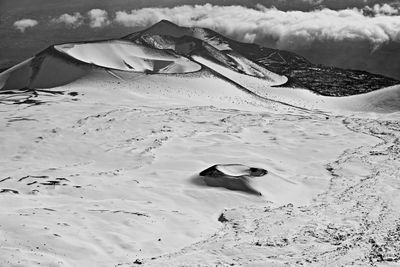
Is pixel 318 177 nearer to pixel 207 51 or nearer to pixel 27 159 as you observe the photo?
pixel 27 159

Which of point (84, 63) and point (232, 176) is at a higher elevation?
point (84, 63)

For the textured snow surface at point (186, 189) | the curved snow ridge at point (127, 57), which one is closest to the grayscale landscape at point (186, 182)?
the textured snow surface at point (186, 189)

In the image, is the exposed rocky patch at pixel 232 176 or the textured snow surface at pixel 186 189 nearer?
the textured snow surface at pixel 186 189

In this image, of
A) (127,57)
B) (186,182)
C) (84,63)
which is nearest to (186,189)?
(186,182)

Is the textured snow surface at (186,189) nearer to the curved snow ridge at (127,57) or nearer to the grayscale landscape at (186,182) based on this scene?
the grayscale landscape at (186,182)

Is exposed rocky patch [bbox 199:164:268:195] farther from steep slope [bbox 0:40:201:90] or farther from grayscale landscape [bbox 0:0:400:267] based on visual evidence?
steep slope [bbox 0:40:201:90]

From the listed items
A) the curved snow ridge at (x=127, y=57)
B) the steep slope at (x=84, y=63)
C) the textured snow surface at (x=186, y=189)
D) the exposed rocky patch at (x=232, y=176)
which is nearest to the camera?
the textured snow surface at (x=186, y=189)

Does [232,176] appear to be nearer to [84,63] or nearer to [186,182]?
[186,182]

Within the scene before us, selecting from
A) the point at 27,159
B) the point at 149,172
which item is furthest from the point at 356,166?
the point at 27,159
